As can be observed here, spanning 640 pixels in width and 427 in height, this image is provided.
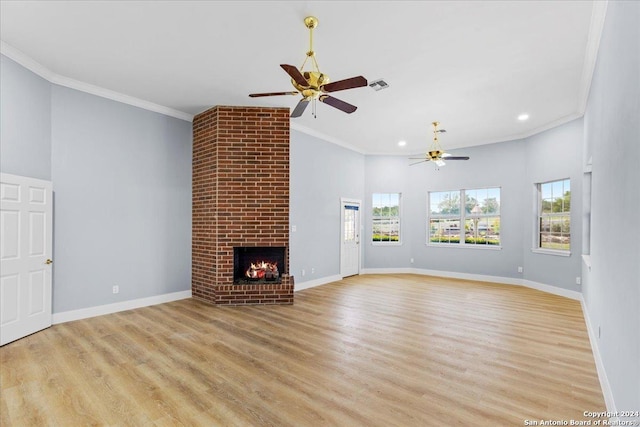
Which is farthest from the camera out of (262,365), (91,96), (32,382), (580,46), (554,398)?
(91,96)

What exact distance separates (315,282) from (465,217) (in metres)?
4.16

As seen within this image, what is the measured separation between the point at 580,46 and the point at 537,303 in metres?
3.99

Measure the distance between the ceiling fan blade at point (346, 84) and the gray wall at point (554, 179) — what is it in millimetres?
5048

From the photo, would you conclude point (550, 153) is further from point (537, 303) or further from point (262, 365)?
point (262, 365)

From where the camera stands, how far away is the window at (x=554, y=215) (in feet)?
20.0

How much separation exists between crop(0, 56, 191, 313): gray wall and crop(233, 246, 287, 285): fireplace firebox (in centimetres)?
94

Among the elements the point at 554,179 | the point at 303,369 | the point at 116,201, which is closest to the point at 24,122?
the point at 116,201

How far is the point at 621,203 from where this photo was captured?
2.07m

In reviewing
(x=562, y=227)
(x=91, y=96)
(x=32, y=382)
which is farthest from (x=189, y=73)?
(x=562, y=227)

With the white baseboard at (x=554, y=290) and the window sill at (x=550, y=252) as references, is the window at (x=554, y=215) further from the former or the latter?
the white baseboard at (x=554, y=290)

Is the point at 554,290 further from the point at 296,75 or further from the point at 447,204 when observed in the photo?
the point at 296,75

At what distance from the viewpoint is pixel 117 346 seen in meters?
3.46

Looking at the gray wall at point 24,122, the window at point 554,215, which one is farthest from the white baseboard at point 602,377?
the gray wall at point 24,122

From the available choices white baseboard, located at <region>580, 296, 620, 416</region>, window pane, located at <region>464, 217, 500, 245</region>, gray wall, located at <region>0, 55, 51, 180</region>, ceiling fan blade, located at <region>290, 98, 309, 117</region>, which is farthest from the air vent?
window pane, located at <region>464, 217, 500, 245</region>
